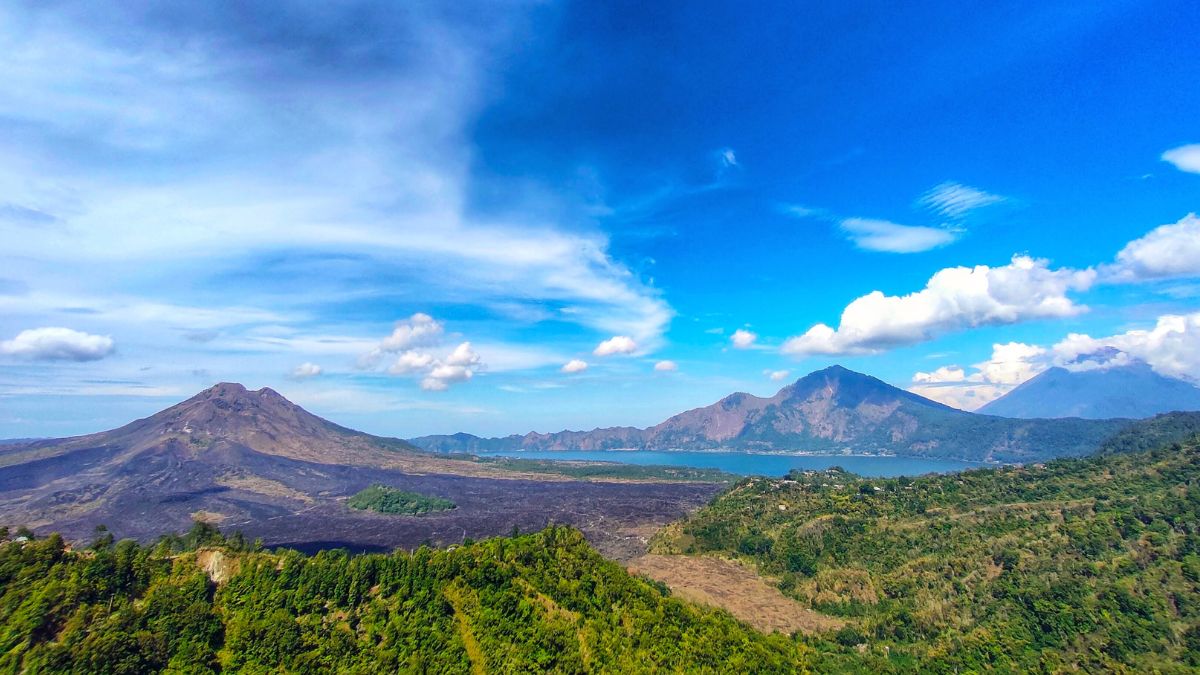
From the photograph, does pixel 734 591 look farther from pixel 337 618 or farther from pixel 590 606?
pixel 337 618

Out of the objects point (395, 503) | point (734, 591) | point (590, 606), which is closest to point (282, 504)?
point (395, 503)

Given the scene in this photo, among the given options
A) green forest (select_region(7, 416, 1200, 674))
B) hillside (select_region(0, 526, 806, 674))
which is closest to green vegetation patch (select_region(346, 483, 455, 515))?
green forest (select_region(7, 416, 1200, 674))

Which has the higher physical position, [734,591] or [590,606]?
[590,606]

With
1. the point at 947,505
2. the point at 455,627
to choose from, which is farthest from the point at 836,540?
the point at 455,627

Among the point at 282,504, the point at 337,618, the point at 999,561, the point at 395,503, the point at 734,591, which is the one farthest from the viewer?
the point at 282,504

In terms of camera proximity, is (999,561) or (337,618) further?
(999,561)

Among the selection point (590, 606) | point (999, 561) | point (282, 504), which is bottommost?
point (282, 504)

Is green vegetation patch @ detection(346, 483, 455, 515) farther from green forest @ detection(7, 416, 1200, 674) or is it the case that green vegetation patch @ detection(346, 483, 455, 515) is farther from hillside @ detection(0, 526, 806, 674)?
hillside @ detection(0, 526, 806, 674)

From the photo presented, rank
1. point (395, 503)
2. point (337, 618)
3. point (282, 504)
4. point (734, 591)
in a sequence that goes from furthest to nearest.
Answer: point (282, 504) < point (395, 503) < point (734, 591) < point (337, 618)
